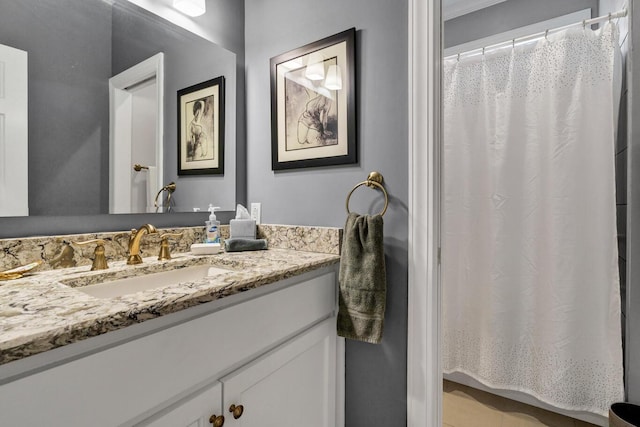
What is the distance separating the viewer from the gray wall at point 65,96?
3.18 ft

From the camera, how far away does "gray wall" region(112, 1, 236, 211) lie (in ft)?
3.90

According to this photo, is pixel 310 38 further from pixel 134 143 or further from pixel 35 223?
pixel 35 223

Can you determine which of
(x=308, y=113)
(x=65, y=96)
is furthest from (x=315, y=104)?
(x=65, y=96)

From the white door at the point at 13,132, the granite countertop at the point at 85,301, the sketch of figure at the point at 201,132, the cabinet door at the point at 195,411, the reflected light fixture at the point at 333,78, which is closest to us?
the granite countertop at the point at 85,301

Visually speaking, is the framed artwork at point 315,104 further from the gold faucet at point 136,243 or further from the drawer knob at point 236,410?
the drawer knob at point 236,410

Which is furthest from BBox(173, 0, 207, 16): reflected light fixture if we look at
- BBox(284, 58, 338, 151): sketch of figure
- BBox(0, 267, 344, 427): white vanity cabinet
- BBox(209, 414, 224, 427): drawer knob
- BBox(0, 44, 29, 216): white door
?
BBox(209, 414, 224, 427): drawer knob

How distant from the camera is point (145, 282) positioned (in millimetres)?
1045

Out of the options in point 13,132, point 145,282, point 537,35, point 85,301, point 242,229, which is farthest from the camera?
point 537,35

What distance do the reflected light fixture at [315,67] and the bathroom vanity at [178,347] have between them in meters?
0.79

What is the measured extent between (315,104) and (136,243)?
2.94 ft

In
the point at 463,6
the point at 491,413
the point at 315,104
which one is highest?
the point at 463,6

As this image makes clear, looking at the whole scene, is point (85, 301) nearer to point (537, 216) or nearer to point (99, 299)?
point (99, 299)

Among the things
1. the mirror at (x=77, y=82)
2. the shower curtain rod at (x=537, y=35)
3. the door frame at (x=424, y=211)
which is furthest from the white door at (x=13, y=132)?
the shower curtain rod at (x=537, y=35)

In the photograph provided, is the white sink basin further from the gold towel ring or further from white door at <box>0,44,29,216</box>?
the gold towel ring
